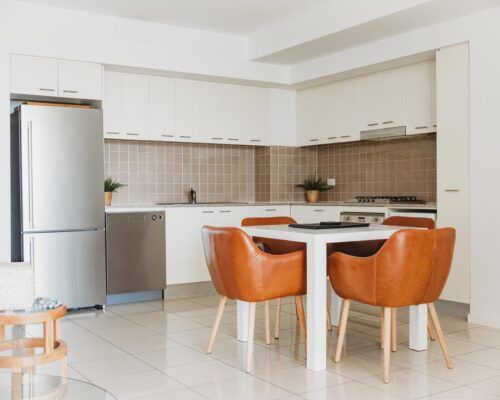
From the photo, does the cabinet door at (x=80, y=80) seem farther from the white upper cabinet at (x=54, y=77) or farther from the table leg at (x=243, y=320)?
the table leg at (x=243, y=320)

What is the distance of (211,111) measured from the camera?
20.8 feet

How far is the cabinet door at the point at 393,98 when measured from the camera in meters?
5.55

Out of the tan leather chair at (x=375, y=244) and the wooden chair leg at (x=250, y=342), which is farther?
the tan leather chair at (x=375, y=244)

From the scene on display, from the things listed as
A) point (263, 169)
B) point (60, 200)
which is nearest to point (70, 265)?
point (60, 200)

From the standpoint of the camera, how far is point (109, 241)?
5.28 meters

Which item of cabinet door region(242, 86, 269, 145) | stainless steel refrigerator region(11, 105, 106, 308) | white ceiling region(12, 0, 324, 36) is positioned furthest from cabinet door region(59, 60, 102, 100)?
cabinet door region(242, 86, 269, 145)

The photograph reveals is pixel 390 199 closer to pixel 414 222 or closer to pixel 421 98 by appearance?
pixel 421 98

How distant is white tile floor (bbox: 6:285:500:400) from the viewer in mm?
3027

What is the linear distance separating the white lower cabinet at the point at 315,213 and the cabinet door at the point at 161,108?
154 centimetres

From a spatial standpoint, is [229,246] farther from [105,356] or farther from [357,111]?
[357,111]

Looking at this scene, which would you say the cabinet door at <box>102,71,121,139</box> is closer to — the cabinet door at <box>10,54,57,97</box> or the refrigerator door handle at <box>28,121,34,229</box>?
the cabinet door at <box>10,54,57,97</box>

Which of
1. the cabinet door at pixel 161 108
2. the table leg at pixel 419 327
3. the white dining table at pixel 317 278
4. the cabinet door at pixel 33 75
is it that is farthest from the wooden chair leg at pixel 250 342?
the cabinet door at pixel 161 108

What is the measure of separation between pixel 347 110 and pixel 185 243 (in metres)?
2.17

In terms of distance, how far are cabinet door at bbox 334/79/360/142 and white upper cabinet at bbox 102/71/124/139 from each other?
89.1 inches
